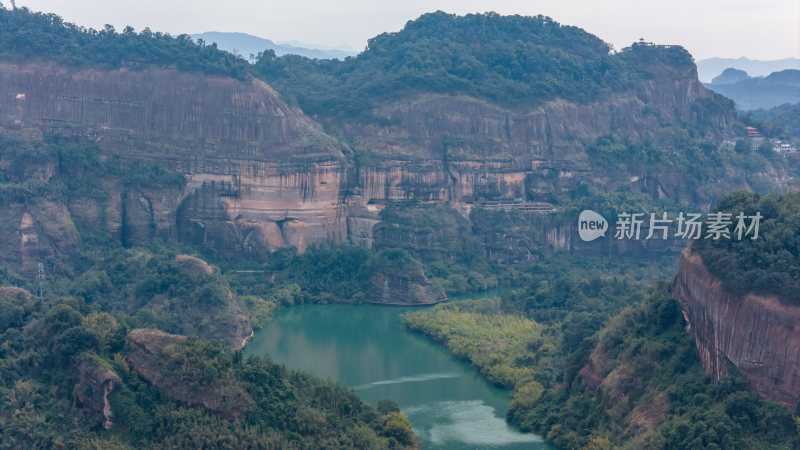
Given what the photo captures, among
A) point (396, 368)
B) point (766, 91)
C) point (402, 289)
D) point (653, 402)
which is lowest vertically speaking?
point (396, 368)

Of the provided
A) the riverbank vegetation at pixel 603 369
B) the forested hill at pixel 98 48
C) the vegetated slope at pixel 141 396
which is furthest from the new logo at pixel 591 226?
the vegetated slope at pixel 141 396

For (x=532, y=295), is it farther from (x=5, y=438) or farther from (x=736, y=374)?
(x=5, y=438)

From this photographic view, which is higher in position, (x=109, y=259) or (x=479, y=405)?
(x=109, y=259)

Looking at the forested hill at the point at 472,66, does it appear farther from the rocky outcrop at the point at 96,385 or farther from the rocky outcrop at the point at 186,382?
the rocky outcrop at the point at 96,385

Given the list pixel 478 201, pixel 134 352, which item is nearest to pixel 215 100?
pixel 478 201

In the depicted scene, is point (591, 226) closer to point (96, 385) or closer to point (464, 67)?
point (464, 67)

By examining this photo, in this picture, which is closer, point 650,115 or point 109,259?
point 109,259

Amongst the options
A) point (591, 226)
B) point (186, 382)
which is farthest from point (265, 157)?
point (186, 382)
